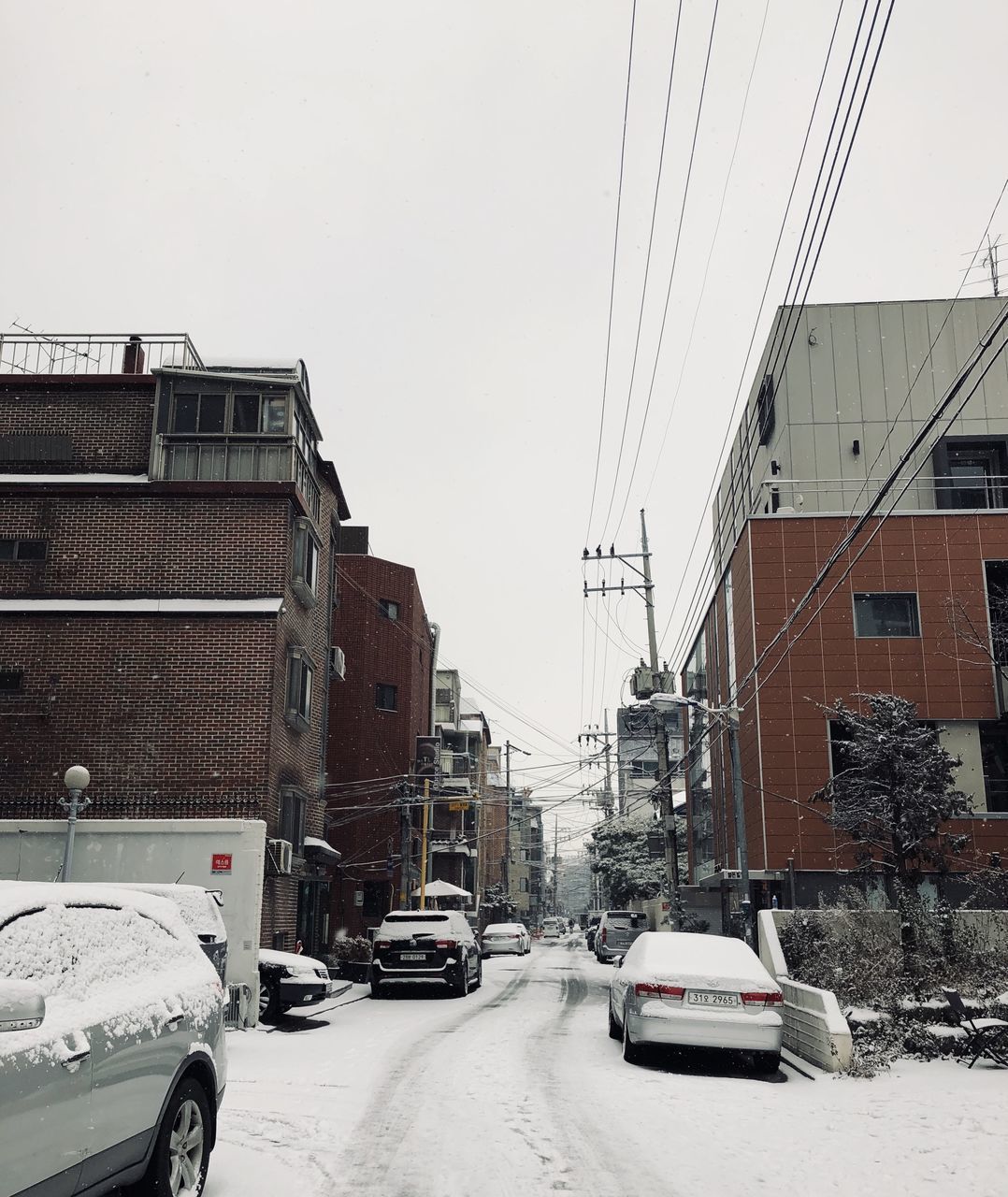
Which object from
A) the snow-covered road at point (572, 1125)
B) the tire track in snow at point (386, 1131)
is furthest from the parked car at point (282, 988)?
the tire track in snow at point (386, 1131)

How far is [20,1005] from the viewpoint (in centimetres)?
419

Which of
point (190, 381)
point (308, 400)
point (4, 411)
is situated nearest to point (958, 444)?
point (308, 400)

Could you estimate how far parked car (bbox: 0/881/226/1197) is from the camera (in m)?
4.33

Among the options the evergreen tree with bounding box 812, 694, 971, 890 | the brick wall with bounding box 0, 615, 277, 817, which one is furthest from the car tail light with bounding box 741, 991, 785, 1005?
the evergreen tree with bounding box 812, 694, 971, 890

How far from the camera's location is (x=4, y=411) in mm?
23484

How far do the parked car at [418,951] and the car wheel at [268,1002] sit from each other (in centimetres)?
513

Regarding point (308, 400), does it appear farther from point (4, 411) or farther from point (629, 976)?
point (629, 976)

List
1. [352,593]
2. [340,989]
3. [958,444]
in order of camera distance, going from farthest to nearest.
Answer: [352,593], [958,444], [340,989]

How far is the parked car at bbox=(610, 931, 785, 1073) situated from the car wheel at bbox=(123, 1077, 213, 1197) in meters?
6.26

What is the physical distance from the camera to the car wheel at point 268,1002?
16688mm

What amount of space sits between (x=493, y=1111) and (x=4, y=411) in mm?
19440

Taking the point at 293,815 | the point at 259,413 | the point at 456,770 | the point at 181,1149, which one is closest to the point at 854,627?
the point at 293,815

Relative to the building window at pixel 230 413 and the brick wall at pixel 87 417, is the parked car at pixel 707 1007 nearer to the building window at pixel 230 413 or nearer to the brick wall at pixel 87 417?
the building window at pixel 230 413

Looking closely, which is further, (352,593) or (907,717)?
(352,593)
